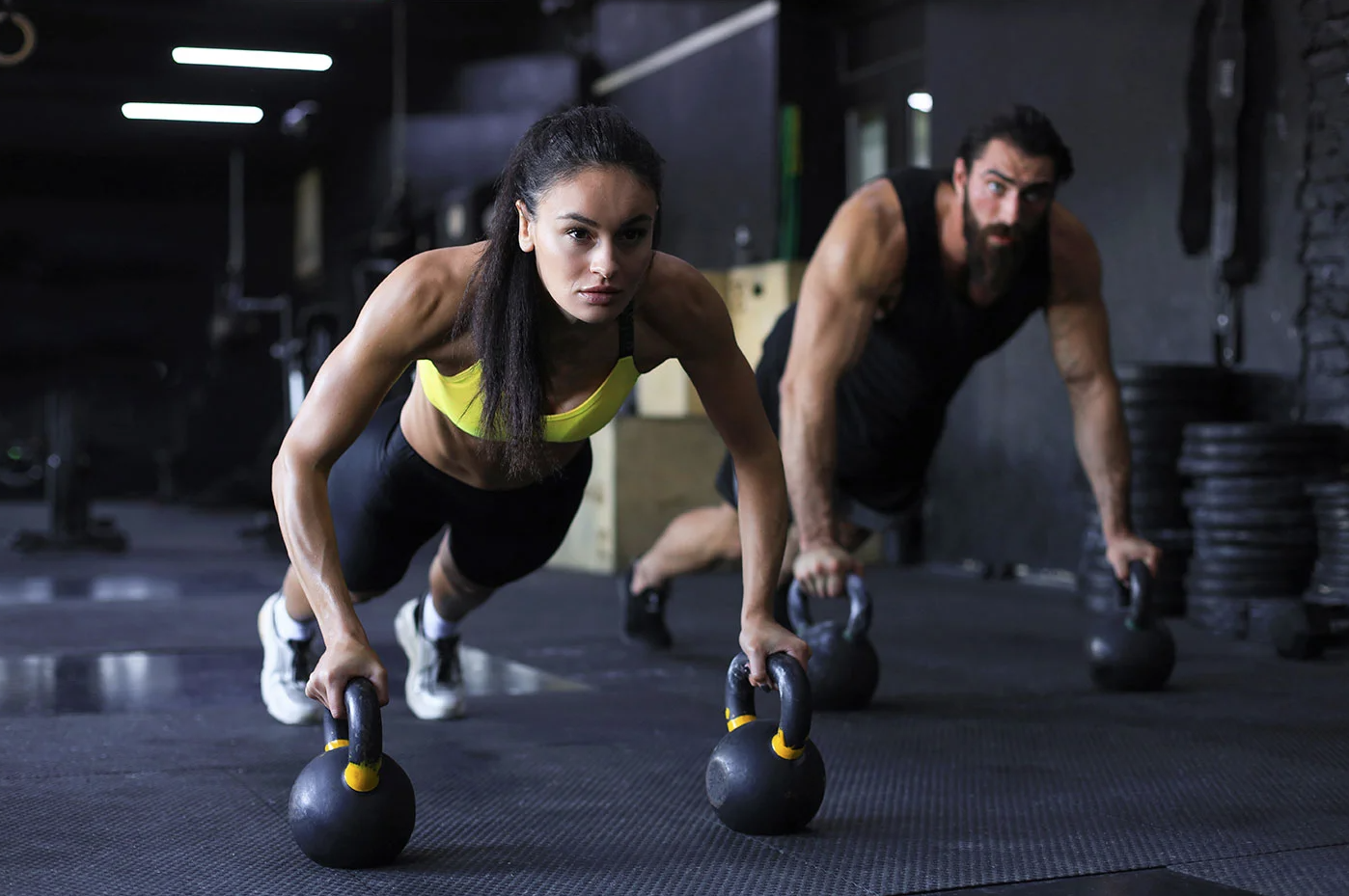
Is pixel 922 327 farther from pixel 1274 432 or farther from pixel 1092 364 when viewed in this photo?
pixel 1274 432

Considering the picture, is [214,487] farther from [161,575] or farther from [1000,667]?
[1000,667]

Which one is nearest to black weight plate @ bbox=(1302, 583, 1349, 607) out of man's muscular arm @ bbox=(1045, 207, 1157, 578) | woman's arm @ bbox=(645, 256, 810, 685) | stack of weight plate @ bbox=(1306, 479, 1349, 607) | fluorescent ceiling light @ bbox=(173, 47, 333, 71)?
stack of weight plate @ bbox=(1306, 479, 1349, 607)

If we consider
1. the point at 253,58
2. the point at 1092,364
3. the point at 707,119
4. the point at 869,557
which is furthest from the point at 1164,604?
the point at 253,58

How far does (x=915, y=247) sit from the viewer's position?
273 centimetres

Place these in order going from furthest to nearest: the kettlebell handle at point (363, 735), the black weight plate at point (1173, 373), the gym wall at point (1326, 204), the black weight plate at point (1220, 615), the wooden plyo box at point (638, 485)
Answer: the wooden plyo box at point (638, 485)
the black weight plate at point (1173, 373)
the gym wall at point (1326, 204)
the black weight plate at point (1220, 615)
the kettlebell handle at point (363, 735)

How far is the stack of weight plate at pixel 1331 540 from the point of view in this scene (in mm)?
3709

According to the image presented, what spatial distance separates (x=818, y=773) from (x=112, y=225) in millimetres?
11726

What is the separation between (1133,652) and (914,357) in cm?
75

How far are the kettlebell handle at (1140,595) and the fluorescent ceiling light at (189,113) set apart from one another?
351 inches

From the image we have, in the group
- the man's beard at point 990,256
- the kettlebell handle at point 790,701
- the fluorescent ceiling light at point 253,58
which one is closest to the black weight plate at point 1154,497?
the man's beard at point 990,256

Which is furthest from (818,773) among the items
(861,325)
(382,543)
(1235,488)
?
(1235,488)

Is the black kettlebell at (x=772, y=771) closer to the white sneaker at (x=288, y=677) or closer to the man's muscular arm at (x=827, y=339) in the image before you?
the man's muscular arm at (x=827, y=339)

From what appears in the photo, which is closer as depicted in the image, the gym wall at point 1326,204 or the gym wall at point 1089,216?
the gym wall at point 1326,204

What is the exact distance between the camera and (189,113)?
10414 millimetres
